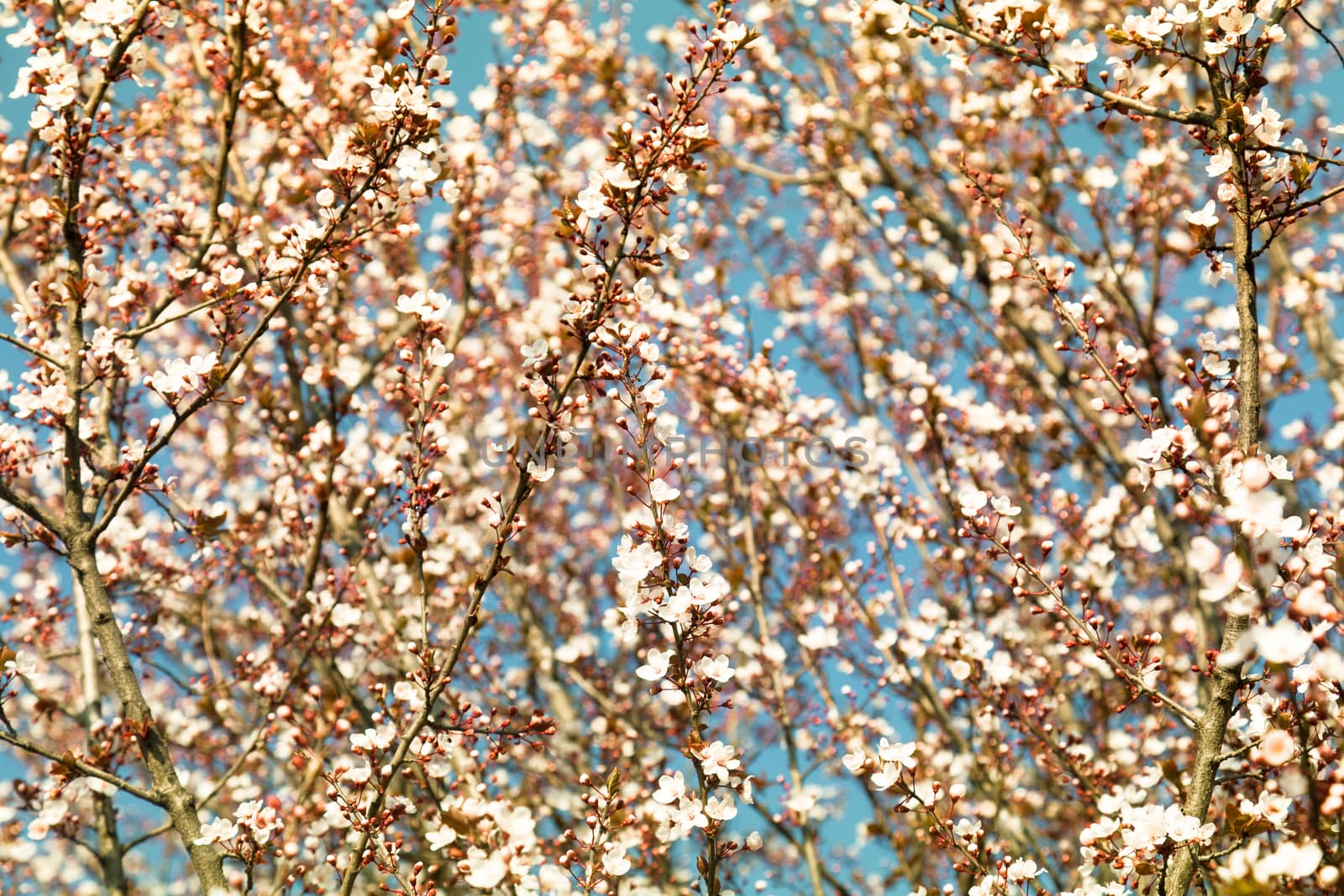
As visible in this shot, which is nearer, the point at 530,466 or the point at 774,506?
the point at 530,466

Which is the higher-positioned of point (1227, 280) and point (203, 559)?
A: point (203, 559)

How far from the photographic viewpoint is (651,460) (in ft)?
10.4

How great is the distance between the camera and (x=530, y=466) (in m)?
3.21

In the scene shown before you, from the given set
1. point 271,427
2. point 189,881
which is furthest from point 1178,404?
point 189,881

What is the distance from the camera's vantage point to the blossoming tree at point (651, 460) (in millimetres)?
3170

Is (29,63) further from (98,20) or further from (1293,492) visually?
(1293,492)

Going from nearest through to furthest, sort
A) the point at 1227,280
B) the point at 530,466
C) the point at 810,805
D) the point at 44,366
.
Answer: the point at 530,466, the point at 1227,280, the point at 44,366, the point at 810,805

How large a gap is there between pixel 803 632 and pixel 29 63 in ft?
15.2

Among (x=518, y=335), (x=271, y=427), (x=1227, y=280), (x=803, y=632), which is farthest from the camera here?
(x=518, y=335)

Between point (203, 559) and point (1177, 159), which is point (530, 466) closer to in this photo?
point (203, 559)

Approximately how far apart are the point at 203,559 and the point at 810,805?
11.4 feet

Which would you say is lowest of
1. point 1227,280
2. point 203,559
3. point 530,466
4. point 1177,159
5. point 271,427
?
point 530,466

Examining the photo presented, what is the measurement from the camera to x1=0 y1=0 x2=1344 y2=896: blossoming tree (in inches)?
125

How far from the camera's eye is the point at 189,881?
875 centimetres
